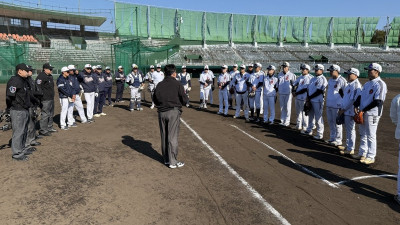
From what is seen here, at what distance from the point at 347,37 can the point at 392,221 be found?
61.3 m

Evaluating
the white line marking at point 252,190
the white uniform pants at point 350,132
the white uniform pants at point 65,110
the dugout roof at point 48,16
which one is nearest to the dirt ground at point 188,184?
the white line marking at point 252,190

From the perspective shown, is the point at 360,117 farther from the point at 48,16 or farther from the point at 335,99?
the point at 48,16

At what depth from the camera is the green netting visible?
182 feet

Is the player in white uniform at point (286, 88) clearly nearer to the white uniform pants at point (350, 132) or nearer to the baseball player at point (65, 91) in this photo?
the white uniform pants at point (350, 132)

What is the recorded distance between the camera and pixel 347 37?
5612 cm

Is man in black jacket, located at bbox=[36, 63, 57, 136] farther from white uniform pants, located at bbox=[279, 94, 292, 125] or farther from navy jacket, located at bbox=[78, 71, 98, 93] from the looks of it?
Answer: white uniform pants, located at bbox=[279, 94, 292, 125]

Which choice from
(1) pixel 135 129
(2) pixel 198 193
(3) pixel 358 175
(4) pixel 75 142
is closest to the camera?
(2) pixel 198 193

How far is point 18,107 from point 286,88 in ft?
27.8

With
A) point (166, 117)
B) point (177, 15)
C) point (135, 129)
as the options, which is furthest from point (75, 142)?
point (177, 15)

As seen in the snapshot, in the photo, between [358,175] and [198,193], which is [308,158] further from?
[198,193]

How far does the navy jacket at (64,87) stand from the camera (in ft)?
29.9

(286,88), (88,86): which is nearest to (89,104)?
(88,86)

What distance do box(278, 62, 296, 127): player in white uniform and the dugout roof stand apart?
41.4 metres

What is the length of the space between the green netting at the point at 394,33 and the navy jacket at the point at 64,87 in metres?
64.6
